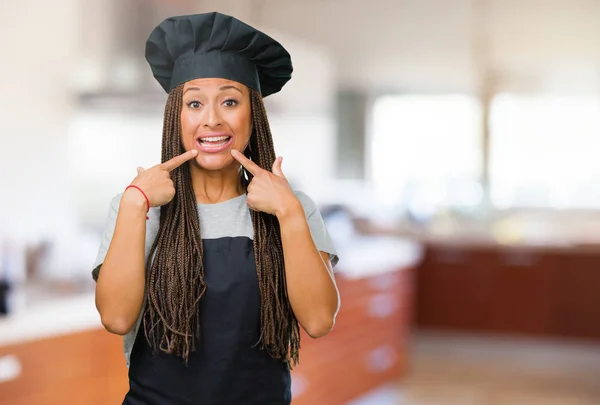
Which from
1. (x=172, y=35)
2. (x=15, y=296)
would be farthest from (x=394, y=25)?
(x=172, y=35)

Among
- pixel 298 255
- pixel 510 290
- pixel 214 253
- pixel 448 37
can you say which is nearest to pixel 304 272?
pixel 298 255

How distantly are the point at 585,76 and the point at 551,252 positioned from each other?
122 centimetres

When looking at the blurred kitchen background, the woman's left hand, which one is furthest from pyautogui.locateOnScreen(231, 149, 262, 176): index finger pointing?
the blurred kitchen background

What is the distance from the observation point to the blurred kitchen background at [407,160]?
333 centimetres

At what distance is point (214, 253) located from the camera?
118 cm

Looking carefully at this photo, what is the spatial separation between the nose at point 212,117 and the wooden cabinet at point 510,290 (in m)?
4.38

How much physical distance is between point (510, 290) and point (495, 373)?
81 cm

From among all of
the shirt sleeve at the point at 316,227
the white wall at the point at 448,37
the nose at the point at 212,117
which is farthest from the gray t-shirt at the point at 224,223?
the white wall at the point at 448,37

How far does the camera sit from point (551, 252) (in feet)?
17.1

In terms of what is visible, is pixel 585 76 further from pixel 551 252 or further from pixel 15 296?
pixel 15 296

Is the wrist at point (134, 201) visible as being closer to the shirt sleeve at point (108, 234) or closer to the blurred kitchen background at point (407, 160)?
the shirt sleeve at point (108, 234)

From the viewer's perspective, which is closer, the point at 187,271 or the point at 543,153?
the point at 187,271

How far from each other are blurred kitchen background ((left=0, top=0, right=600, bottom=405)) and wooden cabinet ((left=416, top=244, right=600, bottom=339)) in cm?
1

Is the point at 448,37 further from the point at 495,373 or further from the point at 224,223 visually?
the point at 224,223
